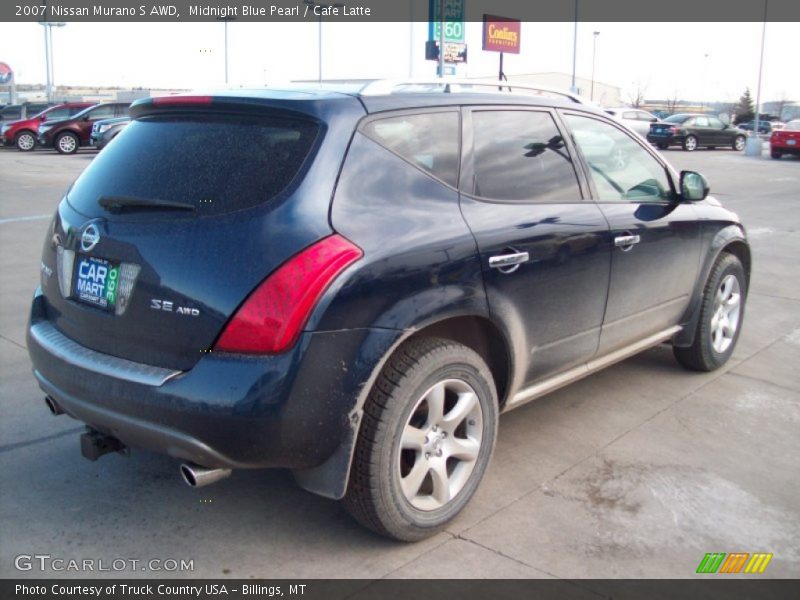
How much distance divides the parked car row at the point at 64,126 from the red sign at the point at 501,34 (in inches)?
974

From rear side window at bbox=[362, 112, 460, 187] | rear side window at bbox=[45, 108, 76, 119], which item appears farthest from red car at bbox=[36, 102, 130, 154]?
rear side window at bbox=[362, 112, 460, 187]

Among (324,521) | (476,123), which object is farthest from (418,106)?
(324,521)

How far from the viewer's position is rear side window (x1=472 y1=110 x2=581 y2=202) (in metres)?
3.69

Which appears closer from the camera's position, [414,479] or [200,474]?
[200,474]

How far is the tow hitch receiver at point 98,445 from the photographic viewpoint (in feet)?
10.8

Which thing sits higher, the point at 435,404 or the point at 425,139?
the point at 425,139

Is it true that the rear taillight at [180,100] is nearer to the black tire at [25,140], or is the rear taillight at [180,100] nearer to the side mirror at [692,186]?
the side mirror at [692,186]

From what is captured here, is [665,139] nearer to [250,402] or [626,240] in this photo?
[626,240]

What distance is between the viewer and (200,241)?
295 centimetres

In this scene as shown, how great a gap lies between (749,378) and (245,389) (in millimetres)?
3802

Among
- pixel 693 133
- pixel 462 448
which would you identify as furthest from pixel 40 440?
pixel 693 133

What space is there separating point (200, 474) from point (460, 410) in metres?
1.06

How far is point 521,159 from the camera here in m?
3.89

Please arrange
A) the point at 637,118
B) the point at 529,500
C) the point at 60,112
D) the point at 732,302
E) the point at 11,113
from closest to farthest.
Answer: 1. the point at 529,500
2. the point at 732,302
3. the point at 60,112
4. the point at 11,113
5. the point at 637,118
